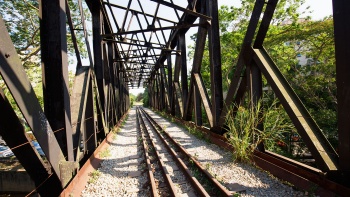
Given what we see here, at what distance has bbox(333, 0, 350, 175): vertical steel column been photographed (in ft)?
7.06

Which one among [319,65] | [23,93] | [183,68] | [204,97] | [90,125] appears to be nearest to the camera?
[23,93]

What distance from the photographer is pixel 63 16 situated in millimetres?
2926

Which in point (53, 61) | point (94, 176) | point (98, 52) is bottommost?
point (94, 176)

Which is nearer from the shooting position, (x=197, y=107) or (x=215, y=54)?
(x=215, y=54)

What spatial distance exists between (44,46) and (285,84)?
3.57 m

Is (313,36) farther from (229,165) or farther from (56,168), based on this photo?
(56,168)

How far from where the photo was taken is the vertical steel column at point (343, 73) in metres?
2.15

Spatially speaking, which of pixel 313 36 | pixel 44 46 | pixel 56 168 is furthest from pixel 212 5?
pixel 313 36

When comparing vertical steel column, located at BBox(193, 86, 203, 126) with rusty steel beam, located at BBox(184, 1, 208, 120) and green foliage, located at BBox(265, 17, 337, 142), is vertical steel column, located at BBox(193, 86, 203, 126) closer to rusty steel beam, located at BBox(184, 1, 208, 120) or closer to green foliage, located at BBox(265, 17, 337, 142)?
rusty steel beam, located at BBox(184, 1, 208, 120)

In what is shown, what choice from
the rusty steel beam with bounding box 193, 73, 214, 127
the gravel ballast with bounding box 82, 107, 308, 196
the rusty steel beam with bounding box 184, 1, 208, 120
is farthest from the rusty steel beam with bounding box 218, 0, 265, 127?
the rusty steel beam with bounding box 184, 1, 208, 120

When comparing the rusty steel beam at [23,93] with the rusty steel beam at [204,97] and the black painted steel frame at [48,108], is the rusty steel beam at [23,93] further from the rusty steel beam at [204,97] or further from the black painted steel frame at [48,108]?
the rusty steel beam at [204,97]

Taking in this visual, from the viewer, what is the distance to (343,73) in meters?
2.19

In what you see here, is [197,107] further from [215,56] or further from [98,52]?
[98,52]

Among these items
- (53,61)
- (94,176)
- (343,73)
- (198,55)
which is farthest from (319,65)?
(53,61)
